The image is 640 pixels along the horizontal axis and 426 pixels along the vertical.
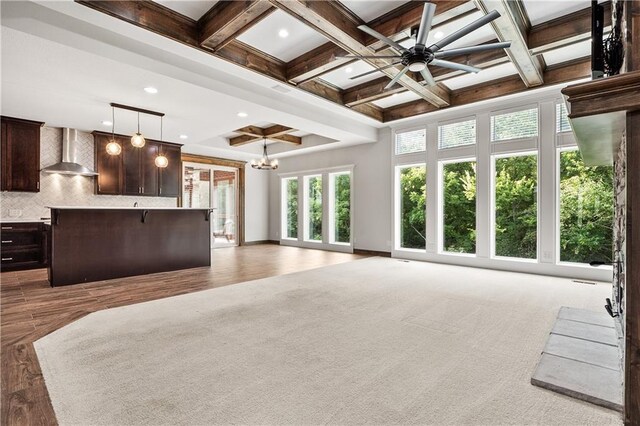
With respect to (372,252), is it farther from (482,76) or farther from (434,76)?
(482,76)

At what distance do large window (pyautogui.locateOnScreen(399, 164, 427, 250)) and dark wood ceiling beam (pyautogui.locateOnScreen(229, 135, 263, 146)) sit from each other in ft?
12.6

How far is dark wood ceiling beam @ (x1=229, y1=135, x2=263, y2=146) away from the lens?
27.6 ft

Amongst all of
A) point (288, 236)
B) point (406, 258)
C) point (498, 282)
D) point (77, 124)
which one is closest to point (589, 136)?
point (498, 282)

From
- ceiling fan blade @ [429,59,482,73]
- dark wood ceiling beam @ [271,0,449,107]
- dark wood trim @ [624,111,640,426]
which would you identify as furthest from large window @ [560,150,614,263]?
dark wood trim @ [624,111,640,426]

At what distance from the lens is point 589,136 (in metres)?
1.88

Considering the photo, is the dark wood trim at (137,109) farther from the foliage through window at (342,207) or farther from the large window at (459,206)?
the large window at (459,206)

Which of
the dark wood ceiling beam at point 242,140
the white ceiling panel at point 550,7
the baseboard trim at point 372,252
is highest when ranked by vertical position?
the white ceiling panel at point 550,7

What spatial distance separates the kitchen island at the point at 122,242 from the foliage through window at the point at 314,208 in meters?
3.81

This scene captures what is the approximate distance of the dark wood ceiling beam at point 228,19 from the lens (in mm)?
3234

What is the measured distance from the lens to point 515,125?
582 centimetres

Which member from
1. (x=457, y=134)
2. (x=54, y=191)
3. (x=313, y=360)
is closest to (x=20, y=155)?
(x=54, y=191)

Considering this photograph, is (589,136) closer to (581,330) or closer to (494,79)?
(581,330)

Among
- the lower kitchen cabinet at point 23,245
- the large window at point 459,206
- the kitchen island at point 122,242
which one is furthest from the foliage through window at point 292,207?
the lower kitchen cabinet at point 23,245

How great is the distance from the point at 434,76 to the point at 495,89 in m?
1.30
